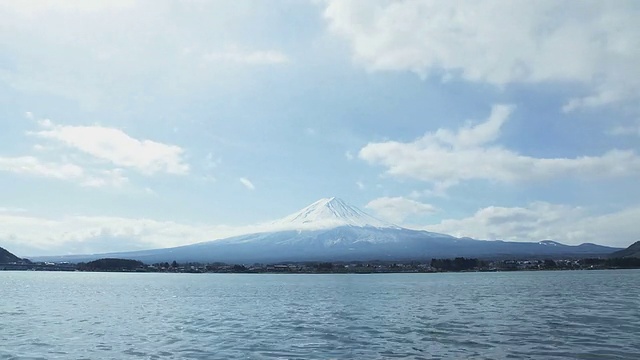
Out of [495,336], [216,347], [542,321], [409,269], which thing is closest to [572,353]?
[495,336]

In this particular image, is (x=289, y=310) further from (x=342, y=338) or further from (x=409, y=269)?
(x=409, y=269)

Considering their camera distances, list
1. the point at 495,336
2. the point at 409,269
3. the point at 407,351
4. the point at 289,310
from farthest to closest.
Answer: the point at 409,269 < the point at 289,310 < the point at 495,336 < the point at 407,351

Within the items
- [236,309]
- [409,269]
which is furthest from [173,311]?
[409,269]

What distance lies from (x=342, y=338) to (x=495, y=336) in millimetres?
7152

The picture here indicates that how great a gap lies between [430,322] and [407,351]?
406 inches

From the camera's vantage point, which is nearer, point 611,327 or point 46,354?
point 46,354

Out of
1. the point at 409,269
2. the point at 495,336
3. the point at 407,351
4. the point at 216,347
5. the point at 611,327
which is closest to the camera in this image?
the point at 407,351

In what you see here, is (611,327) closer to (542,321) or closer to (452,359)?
(542,321)

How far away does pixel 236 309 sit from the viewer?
43594mm

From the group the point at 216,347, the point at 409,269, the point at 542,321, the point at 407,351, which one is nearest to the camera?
the point at 407,351

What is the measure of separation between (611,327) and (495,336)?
6.95 meters

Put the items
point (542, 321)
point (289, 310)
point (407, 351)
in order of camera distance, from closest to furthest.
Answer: point (407, 351) < point (542, 321) < point (289, 310)

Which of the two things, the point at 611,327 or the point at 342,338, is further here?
the point at 611,327

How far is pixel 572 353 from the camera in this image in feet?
66.6
